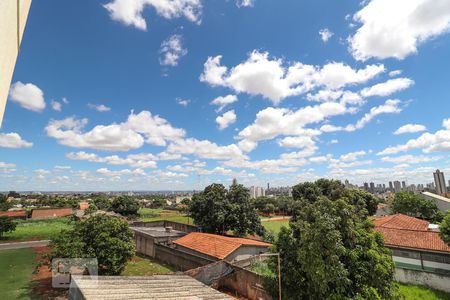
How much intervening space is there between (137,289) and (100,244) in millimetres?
6009

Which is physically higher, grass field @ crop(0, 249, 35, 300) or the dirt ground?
grass field @ crop(0, 249, 35, 300)

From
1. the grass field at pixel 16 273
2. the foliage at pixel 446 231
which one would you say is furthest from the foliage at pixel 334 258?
the grass field at pixel 16 273

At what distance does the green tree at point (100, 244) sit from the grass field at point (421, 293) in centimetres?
1727

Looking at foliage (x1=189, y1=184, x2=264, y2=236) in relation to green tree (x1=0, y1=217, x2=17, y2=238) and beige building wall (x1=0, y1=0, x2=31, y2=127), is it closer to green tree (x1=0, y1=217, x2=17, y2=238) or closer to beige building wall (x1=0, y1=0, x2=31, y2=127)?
green tree (x1=0, y1=217, x2=17, y2=238)

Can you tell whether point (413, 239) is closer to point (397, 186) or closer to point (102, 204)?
point (102, 204)

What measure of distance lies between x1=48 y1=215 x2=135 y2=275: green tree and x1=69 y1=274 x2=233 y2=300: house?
12.7 ft

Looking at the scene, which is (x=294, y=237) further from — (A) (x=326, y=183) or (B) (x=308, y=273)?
(A) (x=326, y=183)

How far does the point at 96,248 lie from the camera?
15805 millimetres

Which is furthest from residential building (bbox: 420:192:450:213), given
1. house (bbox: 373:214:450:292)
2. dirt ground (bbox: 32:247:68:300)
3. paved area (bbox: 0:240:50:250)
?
paved area (bbox: 0:240:50:250)

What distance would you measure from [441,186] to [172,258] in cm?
10830

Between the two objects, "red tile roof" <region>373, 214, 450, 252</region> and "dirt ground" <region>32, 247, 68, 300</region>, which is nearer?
"dirt ground" <region>32, 247, 68, 300</region>

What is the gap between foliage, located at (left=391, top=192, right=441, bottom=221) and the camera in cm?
3800

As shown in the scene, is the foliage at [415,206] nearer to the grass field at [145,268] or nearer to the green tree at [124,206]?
the grass field at [145,268]

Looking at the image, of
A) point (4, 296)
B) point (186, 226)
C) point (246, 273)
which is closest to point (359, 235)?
point (246, 273)
